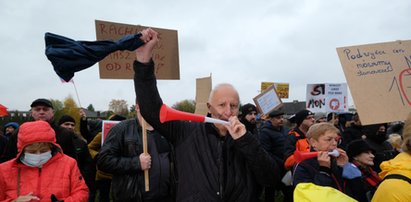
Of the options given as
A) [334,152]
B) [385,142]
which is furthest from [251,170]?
[385,142]

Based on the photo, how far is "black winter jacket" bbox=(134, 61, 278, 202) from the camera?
201 centimetres

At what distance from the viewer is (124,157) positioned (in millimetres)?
3459

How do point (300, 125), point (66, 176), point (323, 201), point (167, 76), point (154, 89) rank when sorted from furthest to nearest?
point (300, 125) < point (167, 76) < point (66, 176) < point (154, 89) < point (323, 201)

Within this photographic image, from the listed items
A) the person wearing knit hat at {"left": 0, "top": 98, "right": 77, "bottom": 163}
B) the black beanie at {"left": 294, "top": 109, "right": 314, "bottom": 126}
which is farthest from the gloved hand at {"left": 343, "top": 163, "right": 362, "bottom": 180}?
the person wearing knit hat at {"left": 0, "top": 98, "right": 77, "bottom": 163}

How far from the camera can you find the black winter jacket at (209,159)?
201 centimetres

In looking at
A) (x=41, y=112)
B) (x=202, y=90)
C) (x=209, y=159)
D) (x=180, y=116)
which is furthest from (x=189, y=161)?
(x=202, y=90)

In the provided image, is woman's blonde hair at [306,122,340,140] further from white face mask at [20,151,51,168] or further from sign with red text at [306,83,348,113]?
sign with red text at [306,83,348,113]

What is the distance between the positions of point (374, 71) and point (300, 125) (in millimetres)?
1963

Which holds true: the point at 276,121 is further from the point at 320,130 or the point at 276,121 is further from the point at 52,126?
the point at 52,126

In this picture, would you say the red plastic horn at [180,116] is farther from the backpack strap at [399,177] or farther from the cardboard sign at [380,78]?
the cardboard sign at [380,78]

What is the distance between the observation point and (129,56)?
390cm

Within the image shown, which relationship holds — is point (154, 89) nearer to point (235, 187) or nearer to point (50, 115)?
point (235, 187)

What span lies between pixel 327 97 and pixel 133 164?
6.67 metres

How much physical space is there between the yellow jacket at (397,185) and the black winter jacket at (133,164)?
1.98m
